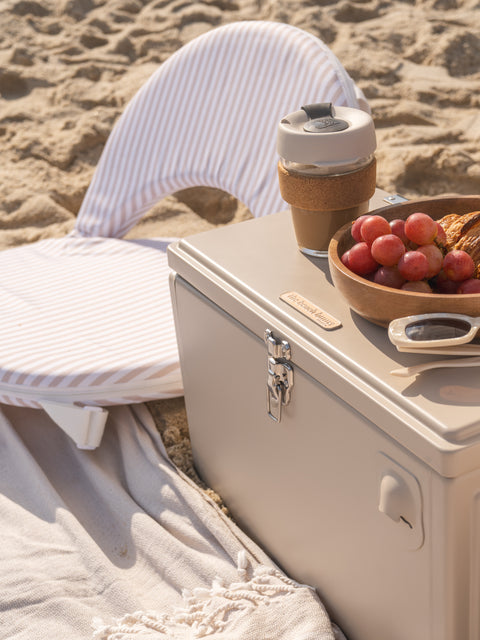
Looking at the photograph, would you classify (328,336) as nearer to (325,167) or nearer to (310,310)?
(310,310)

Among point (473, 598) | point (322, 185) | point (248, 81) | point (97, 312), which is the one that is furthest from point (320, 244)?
point (248, 81)

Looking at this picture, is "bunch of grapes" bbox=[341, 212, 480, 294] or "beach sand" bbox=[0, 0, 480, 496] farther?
"beach sand" bbox=[0, 0, 480, 496]

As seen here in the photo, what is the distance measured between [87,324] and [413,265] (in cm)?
93

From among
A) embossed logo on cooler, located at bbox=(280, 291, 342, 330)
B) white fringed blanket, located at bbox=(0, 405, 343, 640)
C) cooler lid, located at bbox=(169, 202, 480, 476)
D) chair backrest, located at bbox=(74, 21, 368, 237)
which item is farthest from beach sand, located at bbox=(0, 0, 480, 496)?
embossed logo on cooler, located at bbox=(280, 291, 342, 330)

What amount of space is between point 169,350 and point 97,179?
0.80m

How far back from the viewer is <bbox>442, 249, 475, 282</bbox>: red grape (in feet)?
3.00

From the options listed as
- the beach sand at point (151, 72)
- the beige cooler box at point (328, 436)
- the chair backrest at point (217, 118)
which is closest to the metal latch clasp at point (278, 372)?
the beige cooler box at point (328, 436)

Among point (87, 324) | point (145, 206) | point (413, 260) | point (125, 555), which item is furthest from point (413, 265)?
point (145, 206)

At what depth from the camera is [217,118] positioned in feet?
6.35

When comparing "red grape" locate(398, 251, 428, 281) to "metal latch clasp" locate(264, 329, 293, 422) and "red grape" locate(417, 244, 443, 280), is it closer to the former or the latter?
"red grape" locate(417, 244, 443, 280)

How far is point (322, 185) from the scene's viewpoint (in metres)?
1.07

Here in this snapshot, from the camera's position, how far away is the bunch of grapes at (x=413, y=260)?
91cm

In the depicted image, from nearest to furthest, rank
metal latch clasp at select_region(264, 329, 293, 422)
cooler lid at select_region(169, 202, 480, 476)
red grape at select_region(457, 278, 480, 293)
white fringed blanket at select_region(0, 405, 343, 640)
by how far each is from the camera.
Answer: cooler lid at select_region(169, 202, 480, 476) → red grape at select_region(457, 278, 480, 293) → metal latch clasp at select_region(264, 329, 293, 422) → white fringed blanket at select_region(0, 405, 343, 640)

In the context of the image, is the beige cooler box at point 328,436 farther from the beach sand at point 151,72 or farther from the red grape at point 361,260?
the beach sand at point 151,72
